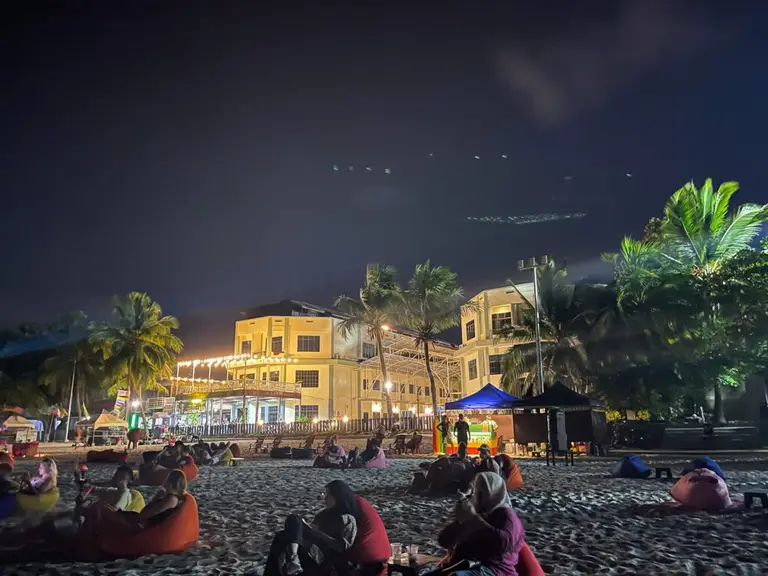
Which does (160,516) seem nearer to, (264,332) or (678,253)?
(678,253)

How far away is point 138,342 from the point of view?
45531 millimetres

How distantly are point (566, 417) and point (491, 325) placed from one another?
2129 cm

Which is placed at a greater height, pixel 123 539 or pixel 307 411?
pixel 307 411

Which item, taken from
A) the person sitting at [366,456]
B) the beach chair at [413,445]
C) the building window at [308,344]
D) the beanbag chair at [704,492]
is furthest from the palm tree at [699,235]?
the building window at [308,344]

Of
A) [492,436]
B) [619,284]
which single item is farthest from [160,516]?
[619,284]

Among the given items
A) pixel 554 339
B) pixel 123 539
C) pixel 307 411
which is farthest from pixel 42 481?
pixel 307 411

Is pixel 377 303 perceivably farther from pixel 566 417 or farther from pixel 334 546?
pixel 334 546

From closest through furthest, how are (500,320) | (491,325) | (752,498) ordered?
(752,498) → (500,320) → (491,325)

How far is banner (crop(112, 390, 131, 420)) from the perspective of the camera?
36.6 meters

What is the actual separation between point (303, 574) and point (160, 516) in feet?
8.37

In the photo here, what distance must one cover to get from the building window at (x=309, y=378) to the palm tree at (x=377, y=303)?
31.1 ft

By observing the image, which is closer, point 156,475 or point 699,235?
point 156,475

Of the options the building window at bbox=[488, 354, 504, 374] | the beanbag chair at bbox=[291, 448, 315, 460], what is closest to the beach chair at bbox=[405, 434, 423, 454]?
the beanbag chair at bbox=[291, 448, 315, 460]

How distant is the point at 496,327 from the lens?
40688 millimetres
